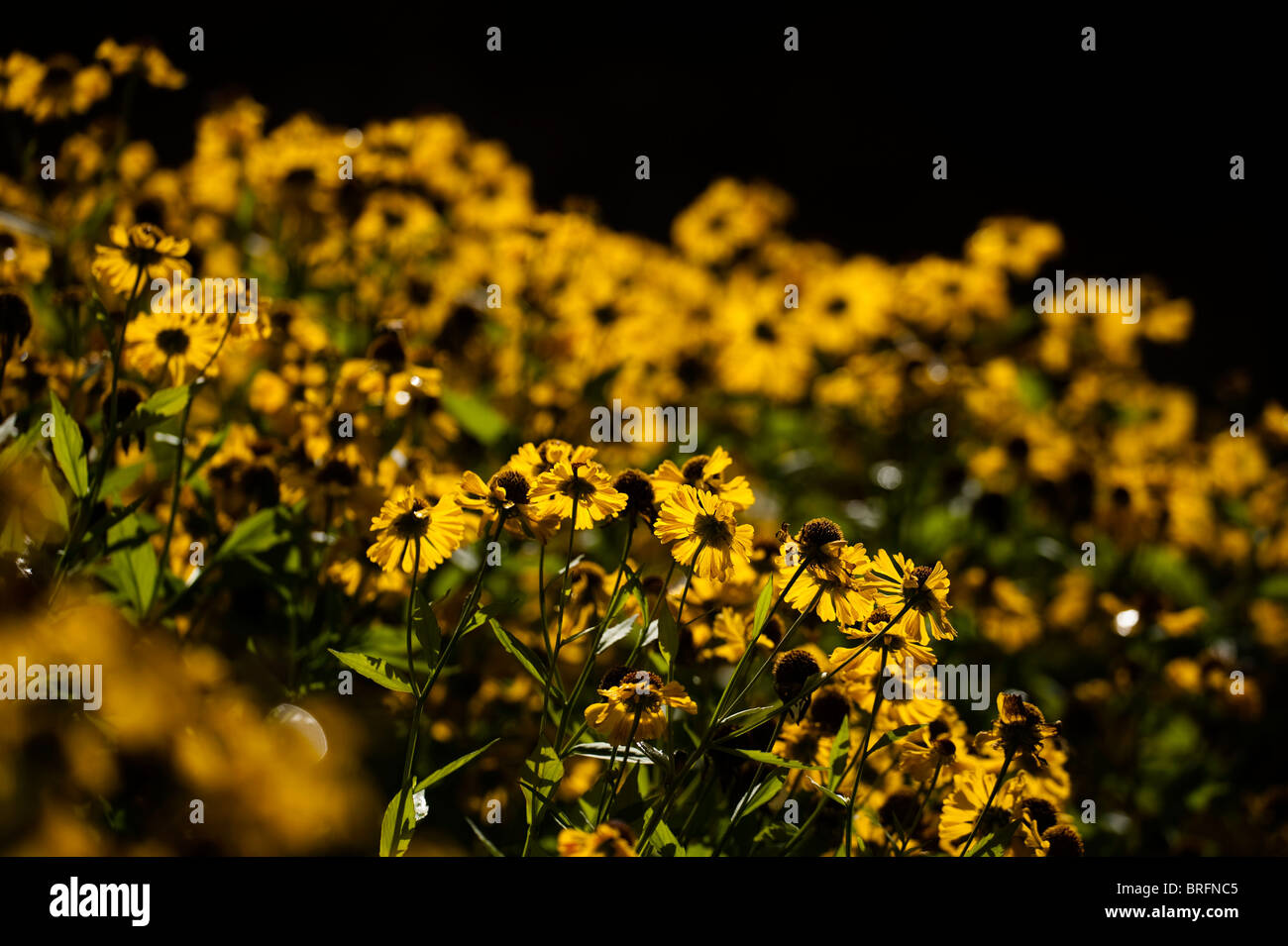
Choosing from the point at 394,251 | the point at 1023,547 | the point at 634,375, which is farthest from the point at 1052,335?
the point at 394,251

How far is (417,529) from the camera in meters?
1.15

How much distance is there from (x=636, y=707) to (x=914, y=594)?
310 mm

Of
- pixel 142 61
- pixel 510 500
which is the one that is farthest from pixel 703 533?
pixel 142 61

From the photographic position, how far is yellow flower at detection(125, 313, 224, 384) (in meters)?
1.54

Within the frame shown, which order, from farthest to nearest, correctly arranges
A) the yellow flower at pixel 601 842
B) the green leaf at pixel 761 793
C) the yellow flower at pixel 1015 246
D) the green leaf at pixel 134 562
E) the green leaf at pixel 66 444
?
the yellow flower at pixel 1015 246
the green leaf at pixel 134 562
the green leaf at pixel 66 444
the green leaf at pixel 761 793
the yellow flower at pixel 601 842

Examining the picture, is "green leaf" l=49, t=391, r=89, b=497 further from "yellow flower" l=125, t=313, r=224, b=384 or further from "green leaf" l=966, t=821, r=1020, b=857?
"green leaf" l=966, t=821, r=1020, b=857

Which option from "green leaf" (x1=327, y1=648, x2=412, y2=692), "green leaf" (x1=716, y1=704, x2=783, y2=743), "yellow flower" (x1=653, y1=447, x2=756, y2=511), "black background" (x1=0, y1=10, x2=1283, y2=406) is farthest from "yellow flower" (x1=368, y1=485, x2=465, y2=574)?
"black background" (x1=0, y1=10, x2=1283, y2=406)

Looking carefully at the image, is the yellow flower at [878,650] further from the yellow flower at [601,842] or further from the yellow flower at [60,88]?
the yellow flower at [60,88]

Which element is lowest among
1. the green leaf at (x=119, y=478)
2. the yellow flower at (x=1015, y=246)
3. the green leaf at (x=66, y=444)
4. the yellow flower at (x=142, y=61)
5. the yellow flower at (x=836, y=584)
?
the yellow flower at (x=836, y=584)

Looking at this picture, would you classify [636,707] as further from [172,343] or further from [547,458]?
[172,343]

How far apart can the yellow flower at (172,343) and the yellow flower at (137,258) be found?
94 millimetres

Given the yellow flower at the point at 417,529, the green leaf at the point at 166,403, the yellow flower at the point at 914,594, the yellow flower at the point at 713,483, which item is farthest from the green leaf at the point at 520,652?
the green leaf at the point at 166,403

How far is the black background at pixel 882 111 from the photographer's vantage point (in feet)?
17.3
